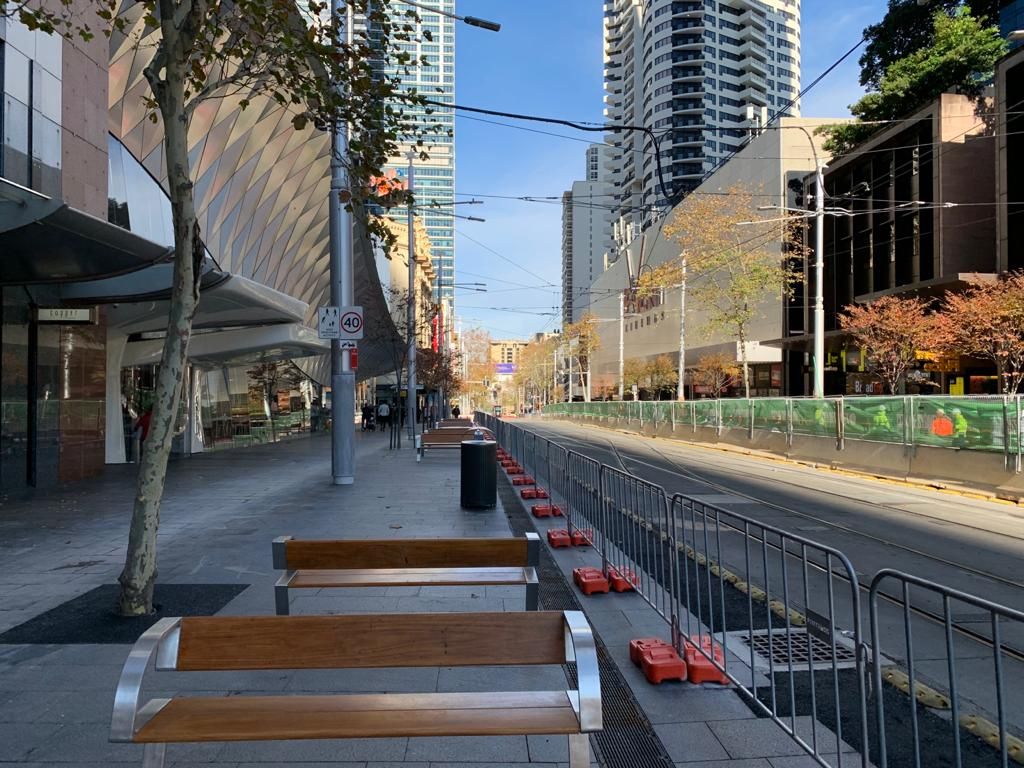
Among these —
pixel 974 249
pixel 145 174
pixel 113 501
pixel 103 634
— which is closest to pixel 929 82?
pixel 974 249

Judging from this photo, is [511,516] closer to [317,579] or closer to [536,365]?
[317,579]

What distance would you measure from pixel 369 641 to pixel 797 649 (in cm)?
306

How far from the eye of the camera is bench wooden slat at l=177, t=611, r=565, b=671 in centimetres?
310

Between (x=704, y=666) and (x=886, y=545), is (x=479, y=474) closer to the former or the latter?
(x=886, y=545)

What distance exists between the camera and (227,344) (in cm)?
2294

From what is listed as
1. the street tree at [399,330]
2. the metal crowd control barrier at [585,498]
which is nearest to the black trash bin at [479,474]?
the metal crowd control barrier at [585,498]

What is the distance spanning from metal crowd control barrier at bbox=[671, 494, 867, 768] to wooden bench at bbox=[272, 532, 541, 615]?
110 cm

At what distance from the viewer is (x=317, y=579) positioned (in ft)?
17.8

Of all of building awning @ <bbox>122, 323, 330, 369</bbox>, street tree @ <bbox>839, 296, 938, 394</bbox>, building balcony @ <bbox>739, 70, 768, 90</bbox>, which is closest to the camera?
building awning @ <bbox>122, 323, 330, 369</bbox>

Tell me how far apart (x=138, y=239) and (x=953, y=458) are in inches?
620

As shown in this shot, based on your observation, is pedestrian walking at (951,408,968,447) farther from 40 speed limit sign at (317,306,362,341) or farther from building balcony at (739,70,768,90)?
building balcony at (739,70,768,90)

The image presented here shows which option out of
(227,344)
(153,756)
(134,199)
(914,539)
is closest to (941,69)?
(227,344)

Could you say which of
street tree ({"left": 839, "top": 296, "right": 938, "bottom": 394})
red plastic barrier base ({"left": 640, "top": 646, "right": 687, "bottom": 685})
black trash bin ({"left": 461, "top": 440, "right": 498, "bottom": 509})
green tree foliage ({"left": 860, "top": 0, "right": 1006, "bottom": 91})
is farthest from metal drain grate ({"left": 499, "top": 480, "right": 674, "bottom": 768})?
green tree foliage ({"left": 860, "top": 0, "right": 1006, "bottom": 91})

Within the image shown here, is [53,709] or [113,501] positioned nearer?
[53,709]
